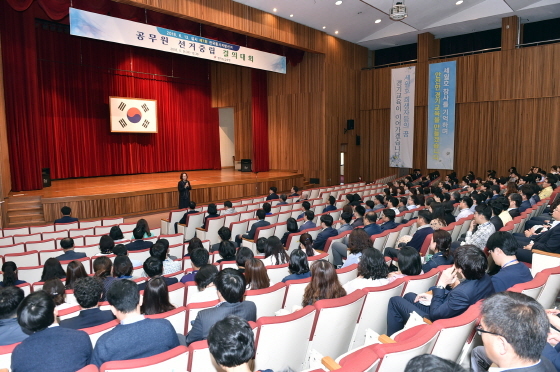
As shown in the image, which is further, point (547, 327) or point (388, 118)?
point (388, 118)

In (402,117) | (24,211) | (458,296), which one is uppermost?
(402,117)

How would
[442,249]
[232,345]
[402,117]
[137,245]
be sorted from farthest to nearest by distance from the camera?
[402,117]
[137,245]
[442,249]
[232,345]

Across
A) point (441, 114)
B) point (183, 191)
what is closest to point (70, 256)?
point (183, 191)

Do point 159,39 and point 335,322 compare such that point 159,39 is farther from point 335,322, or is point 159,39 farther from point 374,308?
point 335,322

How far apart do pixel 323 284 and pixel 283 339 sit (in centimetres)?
62

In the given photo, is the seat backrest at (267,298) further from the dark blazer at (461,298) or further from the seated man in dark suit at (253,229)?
the seated man in dark suit at (253,229)

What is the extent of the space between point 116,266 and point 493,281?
119 inches

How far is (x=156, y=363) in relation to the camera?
1703 millimetres

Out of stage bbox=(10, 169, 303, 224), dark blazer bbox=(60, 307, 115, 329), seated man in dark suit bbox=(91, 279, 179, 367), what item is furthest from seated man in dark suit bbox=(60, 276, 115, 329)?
stage bbox=(10, 169, 303, 224)

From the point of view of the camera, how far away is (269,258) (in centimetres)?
395

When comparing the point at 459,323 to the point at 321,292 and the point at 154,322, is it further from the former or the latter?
the point at 154,322

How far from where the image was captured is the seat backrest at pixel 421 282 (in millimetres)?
2848

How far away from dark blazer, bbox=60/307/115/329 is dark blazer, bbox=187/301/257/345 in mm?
678

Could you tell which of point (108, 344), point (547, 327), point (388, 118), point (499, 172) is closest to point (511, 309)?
point (547, 327)
